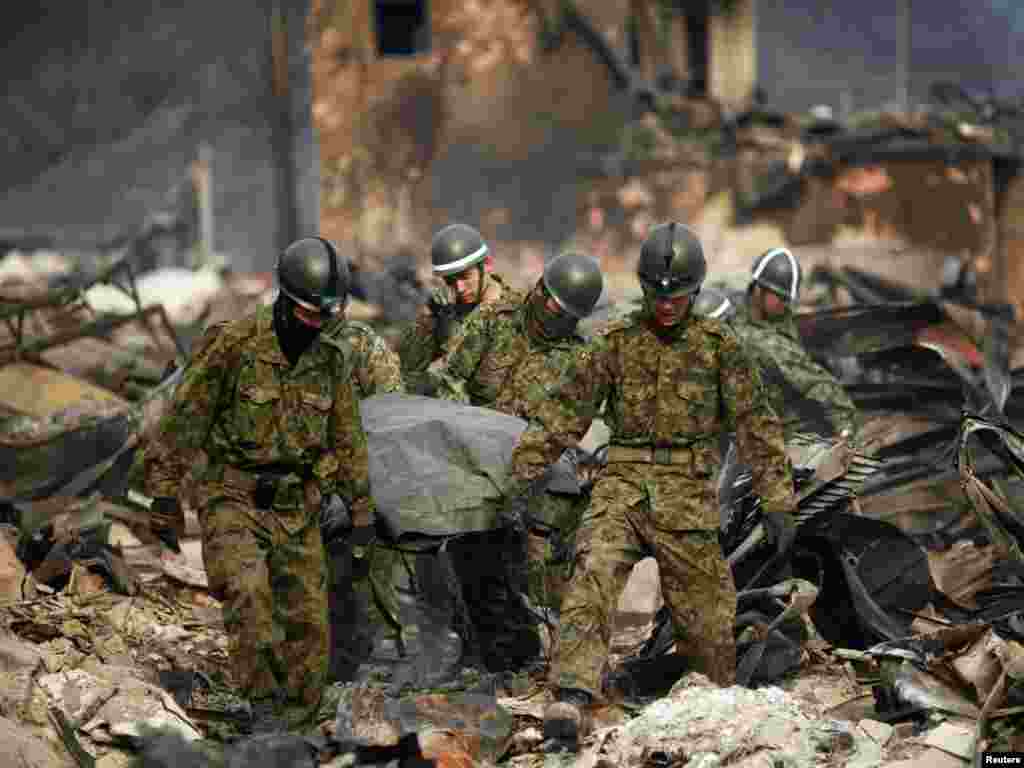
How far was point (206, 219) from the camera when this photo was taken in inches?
918

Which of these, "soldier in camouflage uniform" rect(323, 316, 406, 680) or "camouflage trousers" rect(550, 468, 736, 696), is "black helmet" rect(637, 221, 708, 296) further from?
"soldier in camouflage uniform" rect(323, 316, 406, 680)

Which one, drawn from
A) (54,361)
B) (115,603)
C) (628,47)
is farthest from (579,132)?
(115,603)

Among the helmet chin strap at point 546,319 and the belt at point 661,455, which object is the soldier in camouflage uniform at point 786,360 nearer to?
the helmet chin strap at point 546,319

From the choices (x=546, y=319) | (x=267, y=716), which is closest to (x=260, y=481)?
(x=267, y=716)

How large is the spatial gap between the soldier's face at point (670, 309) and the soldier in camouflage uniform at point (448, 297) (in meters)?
1.91

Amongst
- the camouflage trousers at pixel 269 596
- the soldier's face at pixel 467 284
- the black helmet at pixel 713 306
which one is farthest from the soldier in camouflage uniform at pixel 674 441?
the black helmet at pixel 713 306

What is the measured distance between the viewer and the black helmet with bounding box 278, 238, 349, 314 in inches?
240

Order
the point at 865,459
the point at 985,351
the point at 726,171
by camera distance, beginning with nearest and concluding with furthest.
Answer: the point at 865,459 < the point at 985,351 < the point at 726,171

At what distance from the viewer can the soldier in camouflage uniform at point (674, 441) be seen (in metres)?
6.41

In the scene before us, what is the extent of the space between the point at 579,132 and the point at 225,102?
5.47 meters

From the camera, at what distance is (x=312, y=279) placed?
610 centimetres

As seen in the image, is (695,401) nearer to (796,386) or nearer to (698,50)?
(796,386)

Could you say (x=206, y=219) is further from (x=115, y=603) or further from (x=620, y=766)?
(x=620, y=766)

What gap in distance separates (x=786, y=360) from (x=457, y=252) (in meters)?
1.81
